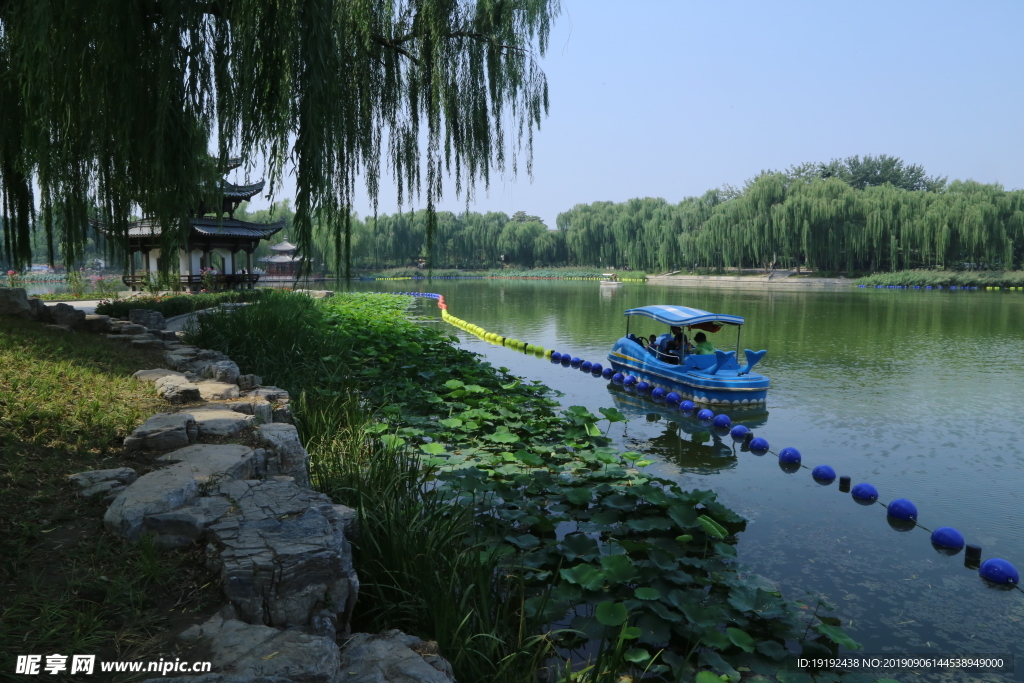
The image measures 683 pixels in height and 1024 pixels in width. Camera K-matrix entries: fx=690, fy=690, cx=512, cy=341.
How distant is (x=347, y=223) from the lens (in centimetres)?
371

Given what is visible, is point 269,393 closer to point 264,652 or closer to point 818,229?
point 264,652

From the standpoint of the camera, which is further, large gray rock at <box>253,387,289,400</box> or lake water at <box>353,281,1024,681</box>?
large gray rock at <box>253,387,289,400</box>

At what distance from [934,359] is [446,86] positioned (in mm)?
11378

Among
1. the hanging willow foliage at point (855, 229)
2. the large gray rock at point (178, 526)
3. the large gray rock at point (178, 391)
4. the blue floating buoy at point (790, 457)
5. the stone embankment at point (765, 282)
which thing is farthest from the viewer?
the stone embankment at point (765, 282)

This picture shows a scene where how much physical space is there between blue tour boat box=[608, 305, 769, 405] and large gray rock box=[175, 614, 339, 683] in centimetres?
746

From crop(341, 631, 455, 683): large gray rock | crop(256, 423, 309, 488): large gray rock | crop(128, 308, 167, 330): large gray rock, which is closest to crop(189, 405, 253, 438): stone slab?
crop(256, 423, 309, 488): large gray rock

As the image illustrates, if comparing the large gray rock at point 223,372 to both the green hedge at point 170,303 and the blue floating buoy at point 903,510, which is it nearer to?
the blue floating buoy at point 903,510

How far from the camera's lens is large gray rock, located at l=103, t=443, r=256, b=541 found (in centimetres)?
215

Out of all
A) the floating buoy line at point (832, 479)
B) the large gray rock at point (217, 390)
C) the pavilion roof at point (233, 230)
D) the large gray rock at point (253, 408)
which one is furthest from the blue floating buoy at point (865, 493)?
the pavilion roof at point (233, 230)

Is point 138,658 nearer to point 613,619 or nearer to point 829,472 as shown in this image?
point 613,619

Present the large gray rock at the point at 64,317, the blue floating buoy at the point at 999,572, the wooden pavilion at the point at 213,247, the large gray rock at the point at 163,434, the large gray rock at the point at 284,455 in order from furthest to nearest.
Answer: the wooden pavilion at the point at 213,247 < the large gray rock at the point at 64,317 < the blue floating buoy at the point at 999,572 < the large gray rock at the point at 284,455 < the large gray rock at the point at 163,434

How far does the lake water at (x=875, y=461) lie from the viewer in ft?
12.6

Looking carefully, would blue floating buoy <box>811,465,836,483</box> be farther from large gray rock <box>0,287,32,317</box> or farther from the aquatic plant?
large gray rock <box>0,287,32,317</box>

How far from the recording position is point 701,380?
879 centimetres
